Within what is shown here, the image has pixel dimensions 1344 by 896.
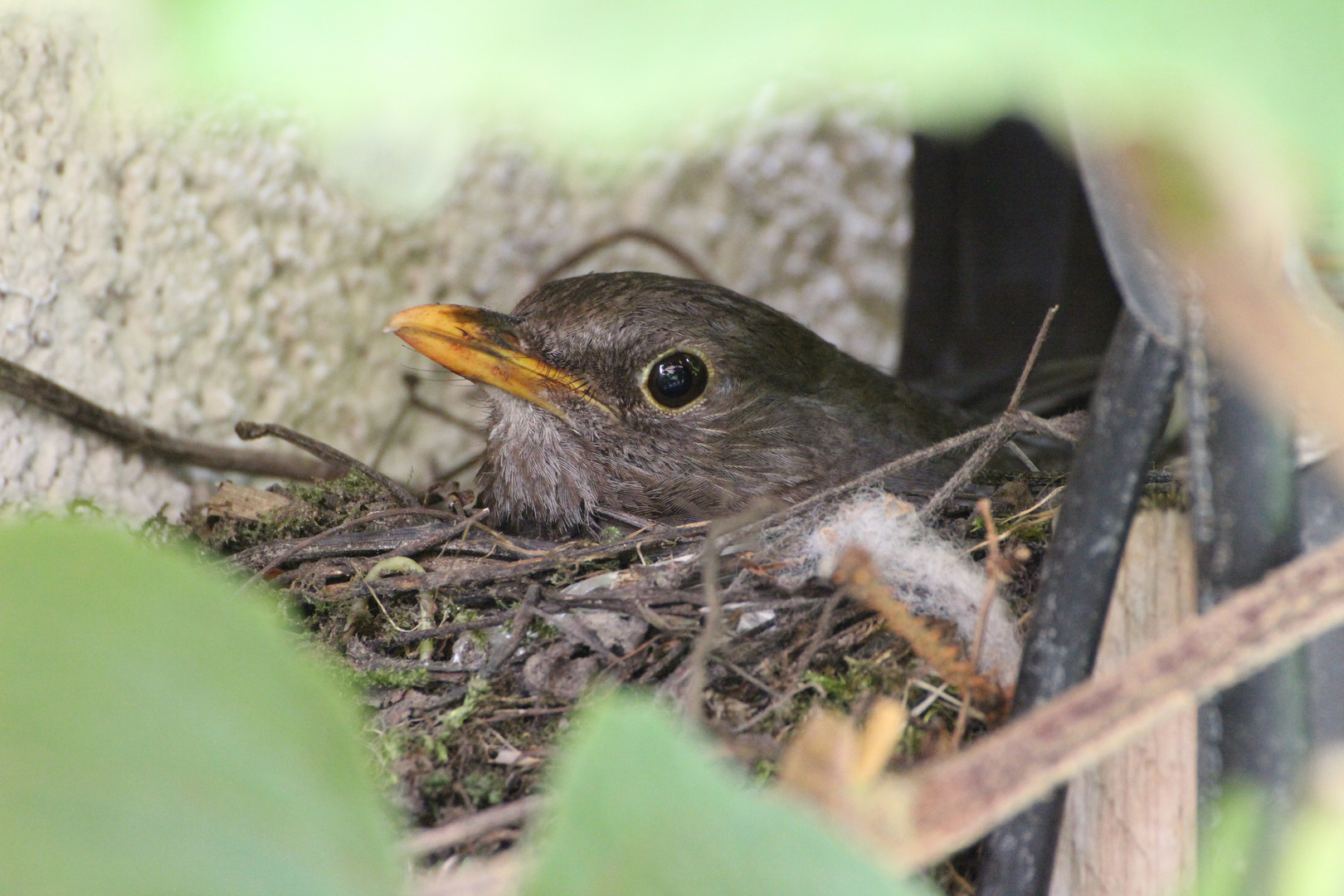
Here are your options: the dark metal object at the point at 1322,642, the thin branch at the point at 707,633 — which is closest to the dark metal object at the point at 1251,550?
the dark metal object at the point at 1322,642

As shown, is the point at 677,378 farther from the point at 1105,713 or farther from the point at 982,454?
the point at 1105,713

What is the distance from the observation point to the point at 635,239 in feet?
9.16

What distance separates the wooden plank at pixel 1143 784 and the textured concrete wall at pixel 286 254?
1568 millimetres

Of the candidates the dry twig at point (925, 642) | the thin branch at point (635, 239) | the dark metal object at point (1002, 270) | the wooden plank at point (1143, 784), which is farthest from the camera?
the thin branch at point (635, 239)

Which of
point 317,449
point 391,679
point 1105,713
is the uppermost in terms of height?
point 1105,713

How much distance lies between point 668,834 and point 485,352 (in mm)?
1588

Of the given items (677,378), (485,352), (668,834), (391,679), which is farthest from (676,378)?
(668,834)

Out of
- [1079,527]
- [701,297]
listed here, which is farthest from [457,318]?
[1079,527]

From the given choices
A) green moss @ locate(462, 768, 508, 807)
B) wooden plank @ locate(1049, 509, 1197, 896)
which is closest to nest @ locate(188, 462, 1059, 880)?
green moss @ locate(462, 768, 508, 807)

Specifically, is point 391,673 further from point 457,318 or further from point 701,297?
point 701,297

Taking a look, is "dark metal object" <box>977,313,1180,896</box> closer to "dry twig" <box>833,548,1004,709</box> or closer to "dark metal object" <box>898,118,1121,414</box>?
"dry twig" <box>833,548,1004,709</box>

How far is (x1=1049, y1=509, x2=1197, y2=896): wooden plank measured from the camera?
36.1 inches

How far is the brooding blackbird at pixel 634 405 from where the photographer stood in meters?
2.05

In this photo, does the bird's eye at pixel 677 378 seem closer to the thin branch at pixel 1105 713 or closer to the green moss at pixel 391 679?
the green moss at pixel 391 679
